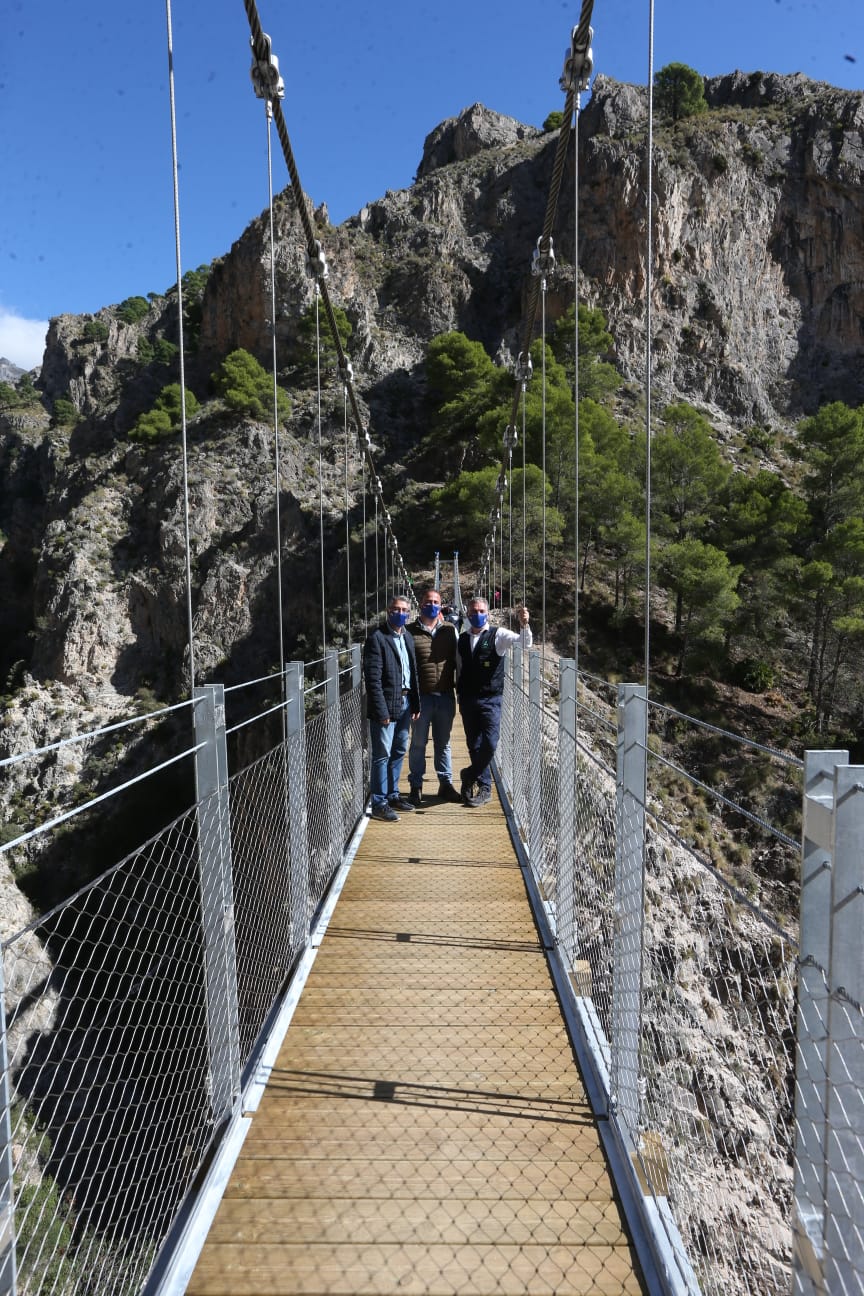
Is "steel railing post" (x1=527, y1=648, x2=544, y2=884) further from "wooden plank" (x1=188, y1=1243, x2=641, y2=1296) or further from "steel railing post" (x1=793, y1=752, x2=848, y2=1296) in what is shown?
"steel railing post" (x1=793, y1=752, x2=848, y2=1296)

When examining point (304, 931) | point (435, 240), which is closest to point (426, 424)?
point (435, 240)

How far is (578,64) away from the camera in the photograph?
4.36 m

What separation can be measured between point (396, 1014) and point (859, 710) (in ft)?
62.2

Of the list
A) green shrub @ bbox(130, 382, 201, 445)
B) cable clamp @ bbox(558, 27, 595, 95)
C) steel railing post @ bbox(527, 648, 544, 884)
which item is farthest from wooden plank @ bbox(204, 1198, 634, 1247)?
green shrub @ bbox(130, 382, 201, 445)

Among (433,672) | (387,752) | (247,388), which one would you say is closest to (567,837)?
(387,752)

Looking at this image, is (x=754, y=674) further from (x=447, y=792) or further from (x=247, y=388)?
(x=247, y=388)

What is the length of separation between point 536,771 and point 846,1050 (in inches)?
106

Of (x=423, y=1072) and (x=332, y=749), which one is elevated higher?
(x=332, y=749)

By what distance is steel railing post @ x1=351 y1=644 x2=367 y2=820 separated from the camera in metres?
4.60

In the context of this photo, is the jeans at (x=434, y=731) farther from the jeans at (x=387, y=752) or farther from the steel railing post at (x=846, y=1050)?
the steel railing post at (x=846, y=1050)

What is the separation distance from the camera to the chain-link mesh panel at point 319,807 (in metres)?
3.25

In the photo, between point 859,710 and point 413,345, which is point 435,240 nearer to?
point 413,345

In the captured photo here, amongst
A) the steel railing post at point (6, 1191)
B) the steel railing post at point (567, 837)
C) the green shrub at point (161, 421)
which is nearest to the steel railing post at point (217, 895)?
the steel railing post at point (6, 1191)

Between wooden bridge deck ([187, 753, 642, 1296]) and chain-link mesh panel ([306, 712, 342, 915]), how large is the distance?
396 mm
